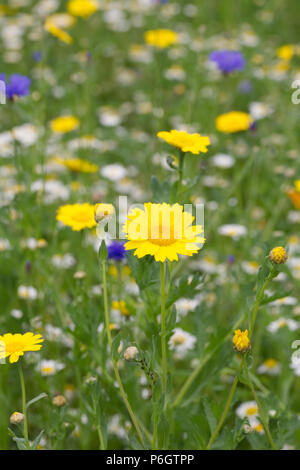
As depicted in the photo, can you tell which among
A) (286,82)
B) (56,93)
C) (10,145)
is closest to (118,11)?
(56,93)

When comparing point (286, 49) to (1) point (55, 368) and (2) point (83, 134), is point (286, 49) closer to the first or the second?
(2) point (83, 134)

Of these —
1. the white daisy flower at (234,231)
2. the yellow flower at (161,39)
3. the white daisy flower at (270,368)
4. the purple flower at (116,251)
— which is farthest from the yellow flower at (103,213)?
the yellow flower at (161,39)

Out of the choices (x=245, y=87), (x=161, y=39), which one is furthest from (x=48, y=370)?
(x=245, y=87)

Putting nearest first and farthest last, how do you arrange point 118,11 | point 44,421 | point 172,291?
point 172,291 → point 44,421 → point 118,11

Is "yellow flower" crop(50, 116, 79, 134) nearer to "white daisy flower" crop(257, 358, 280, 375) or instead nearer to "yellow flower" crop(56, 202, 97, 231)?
"yellow flower" crop(56, 202, 97, 231)

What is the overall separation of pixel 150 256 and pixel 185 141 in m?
0.25

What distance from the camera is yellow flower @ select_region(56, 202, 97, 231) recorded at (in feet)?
Answer: 4.37

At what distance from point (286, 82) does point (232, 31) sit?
35.3 inches

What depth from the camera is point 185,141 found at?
1.18 m

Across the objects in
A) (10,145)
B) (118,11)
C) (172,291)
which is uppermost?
(118,11)

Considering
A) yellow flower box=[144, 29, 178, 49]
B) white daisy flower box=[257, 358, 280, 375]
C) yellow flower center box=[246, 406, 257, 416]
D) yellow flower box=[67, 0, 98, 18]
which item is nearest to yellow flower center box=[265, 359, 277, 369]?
white daisy flower box=[257, 358, 280, 375]

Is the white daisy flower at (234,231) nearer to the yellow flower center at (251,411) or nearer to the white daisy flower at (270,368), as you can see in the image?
the white daisy flower at (270,368)

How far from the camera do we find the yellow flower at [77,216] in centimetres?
133

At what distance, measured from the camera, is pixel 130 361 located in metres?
1.04
